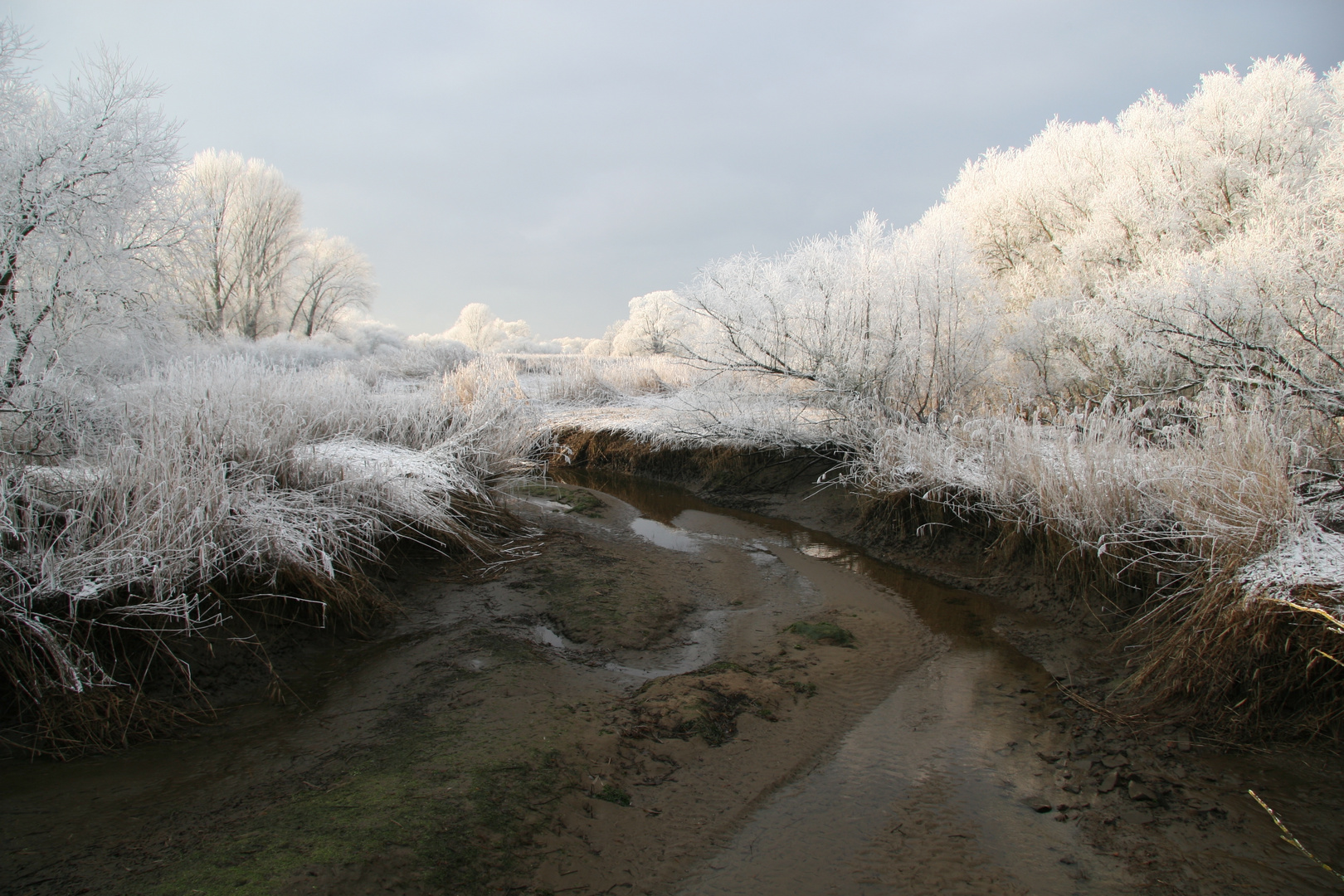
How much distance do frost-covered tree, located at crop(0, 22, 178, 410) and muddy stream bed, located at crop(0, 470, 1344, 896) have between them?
2.89 metres

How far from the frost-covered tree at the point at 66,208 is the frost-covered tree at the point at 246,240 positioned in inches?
848

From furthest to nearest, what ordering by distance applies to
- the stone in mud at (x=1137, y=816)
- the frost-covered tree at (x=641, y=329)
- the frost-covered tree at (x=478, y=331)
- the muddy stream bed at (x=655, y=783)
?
the frost-covered tree at (x=478, y=331) < the frost-covered tree at (x=641, y=329) < the stone in mud at (x=1137, y=816) < the muddy stream bed at (x=655, y=783)

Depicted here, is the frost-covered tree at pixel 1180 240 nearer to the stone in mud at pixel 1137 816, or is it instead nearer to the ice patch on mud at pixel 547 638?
the stone in mud at pixel 1137 816

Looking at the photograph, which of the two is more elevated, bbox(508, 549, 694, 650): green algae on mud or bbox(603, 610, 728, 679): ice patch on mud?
bbox(508, 549, 694, 650): green algae on mud

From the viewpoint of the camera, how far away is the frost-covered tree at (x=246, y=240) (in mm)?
22672

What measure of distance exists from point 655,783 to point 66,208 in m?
4.92

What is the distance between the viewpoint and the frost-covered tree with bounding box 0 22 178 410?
3.83 m

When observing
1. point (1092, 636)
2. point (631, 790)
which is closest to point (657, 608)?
point (631, 790)

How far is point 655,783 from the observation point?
2393mm

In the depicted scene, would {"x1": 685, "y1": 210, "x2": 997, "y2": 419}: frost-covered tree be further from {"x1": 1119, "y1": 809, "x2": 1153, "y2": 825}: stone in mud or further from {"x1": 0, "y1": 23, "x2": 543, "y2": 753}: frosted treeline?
{"x1": 1119, "y1": 809, "x2": 1153, "y2": 825}: stone in mud

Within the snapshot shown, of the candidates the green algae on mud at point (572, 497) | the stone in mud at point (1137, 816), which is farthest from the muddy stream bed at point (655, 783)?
the green algae on mud at point (572, 497)

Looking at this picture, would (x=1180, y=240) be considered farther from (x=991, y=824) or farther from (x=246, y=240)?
(x=246, y=240)

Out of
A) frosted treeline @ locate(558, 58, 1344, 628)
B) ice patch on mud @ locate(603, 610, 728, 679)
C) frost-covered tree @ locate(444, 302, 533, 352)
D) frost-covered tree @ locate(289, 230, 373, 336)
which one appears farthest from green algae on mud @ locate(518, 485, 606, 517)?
frost-covered tree @ locate(444, 302, 533, 352)

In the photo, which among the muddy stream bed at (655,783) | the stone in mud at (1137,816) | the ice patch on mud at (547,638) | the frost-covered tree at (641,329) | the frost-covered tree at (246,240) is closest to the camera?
the muddy stream bed at (655,783)
